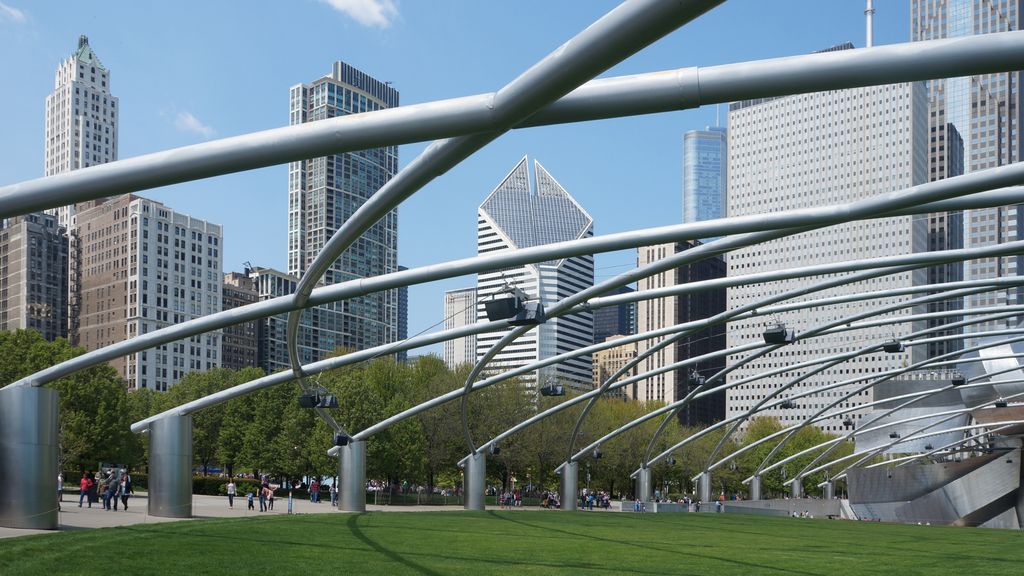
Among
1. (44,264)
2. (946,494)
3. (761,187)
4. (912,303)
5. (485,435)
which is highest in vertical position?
(761,187)

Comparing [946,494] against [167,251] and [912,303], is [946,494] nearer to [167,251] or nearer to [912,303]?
[912,303]

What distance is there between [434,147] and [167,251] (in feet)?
505

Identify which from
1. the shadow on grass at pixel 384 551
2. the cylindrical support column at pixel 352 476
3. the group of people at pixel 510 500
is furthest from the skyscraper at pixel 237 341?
the shadow on grass at pixel 384 551

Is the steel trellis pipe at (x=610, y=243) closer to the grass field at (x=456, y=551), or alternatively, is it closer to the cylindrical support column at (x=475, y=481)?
the grass field at (x=456, y=551)

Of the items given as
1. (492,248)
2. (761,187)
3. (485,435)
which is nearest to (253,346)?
(492,248)

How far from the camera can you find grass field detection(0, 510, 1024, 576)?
1719 centimetres

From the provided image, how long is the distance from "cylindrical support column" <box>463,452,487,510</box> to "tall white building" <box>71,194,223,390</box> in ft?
364

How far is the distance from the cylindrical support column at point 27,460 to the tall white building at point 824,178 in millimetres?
91674

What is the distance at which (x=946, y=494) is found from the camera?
248 ft

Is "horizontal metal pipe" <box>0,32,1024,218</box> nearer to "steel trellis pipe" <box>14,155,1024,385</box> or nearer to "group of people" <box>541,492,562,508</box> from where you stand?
"steel trellis pipe" <box>14,155,1024,385</box>

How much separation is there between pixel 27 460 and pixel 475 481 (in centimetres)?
2572

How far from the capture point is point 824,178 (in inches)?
5743

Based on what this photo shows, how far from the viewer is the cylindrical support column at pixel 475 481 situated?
46656 millimetres

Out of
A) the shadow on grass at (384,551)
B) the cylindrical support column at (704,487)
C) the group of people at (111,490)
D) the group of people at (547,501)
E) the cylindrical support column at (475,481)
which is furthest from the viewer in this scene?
the cylindrical support column at (704,487)
